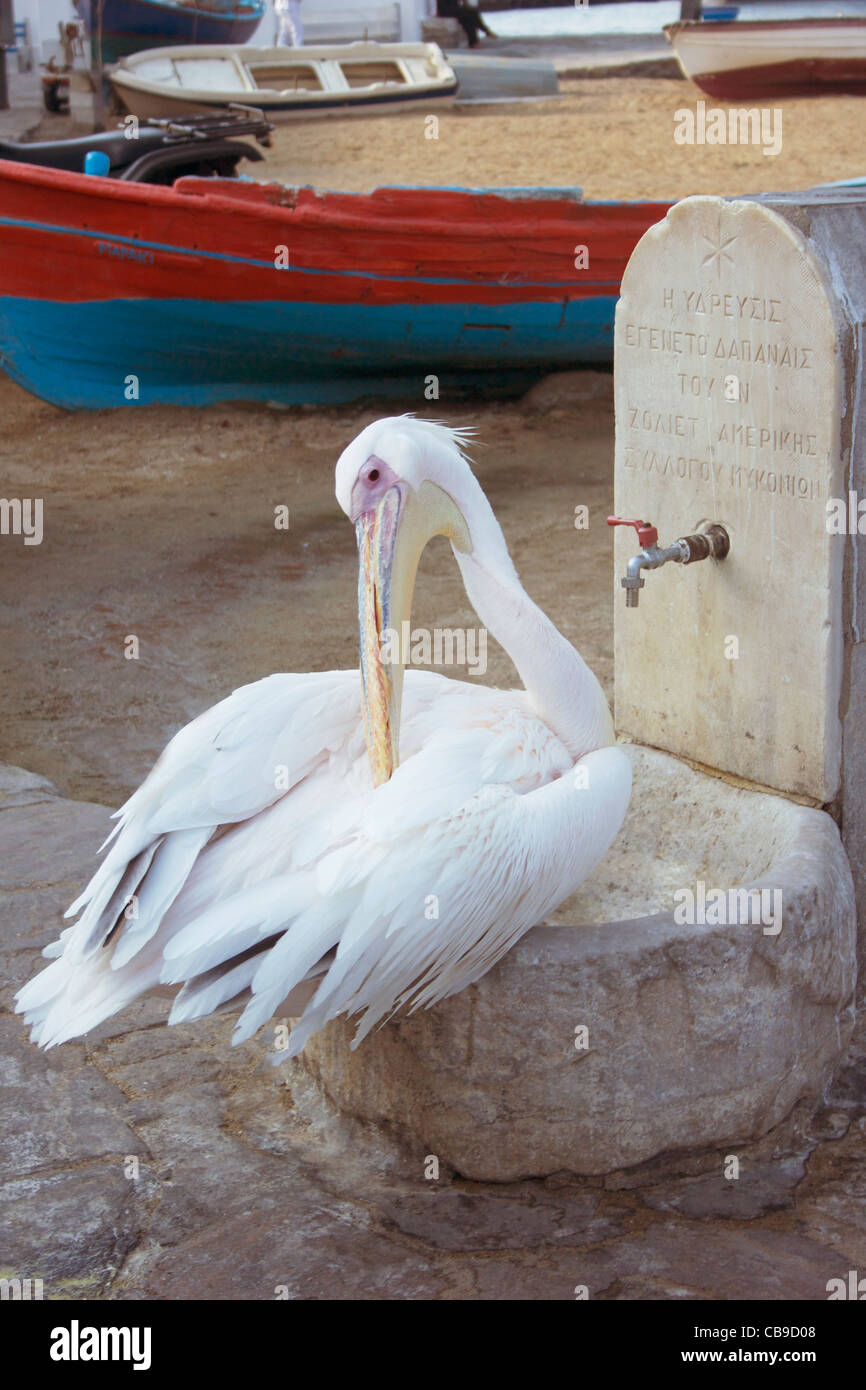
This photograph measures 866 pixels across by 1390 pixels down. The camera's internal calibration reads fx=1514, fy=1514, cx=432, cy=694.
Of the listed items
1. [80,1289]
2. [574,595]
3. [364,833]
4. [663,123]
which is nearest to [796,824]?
[364,833]

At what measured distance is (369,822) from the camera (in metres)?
2.74

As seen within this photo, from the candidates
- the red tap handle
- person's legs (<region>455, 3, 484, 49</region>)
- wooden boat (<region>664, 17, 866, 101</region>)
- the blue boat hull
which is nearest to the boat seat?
the blue boat hull

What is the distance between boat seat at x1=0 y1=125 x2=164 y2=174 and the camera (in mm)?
9508

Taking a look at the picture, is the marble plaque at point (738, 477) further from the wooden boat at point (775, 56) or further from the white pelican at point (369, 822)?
the wooden boat at point (775, 56)

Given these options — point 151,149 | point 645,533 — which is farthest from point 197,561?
point 645,533

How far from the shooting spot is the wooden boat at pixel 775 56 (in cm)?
1972

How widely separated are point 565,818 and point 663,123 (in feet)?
51.9

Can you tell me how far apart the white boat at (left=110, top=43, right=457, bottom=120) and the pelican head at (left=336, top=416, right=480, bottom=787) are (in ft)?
44.2

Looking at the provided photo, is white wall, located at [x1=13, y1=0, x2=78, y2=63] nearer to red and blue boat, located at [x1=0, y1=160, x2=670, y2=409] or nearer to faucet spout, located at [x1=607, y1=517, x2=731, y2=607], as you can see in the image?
red and blue boat, located at [x1=0, y1=160, x2=670, y2=409]

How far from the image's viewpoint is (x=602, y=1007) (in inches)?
110

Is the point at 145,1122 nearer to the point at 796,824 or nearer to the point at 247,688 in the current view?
the point at 247,688

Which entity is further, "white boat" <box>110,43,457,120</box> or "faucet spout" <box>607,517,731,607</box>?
"white boat" <box>110,43,457,120</box>

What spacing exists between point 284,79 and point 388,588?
16.1 metres

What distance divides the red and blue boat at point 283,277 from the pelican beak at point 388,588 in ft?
19.1
